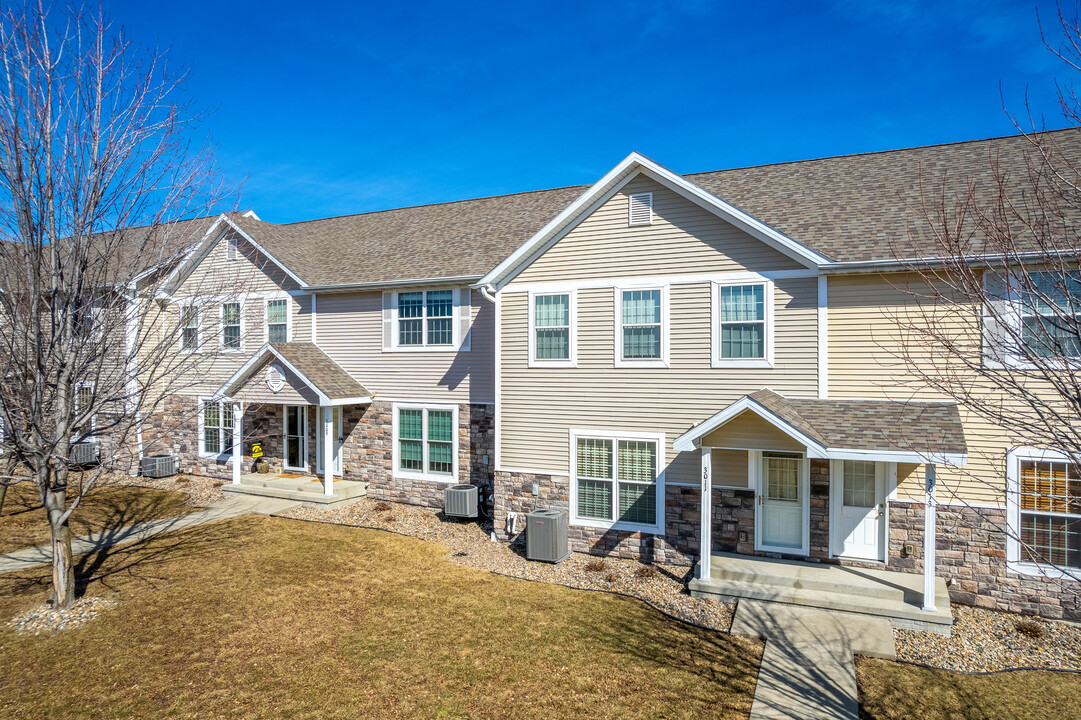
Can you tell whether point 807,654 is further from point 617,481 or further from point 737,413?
point 617,481

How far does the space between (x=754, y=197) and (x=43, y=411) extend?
13864 millimetres

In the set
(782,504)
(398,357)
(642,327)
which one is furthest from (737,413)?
(398,357)

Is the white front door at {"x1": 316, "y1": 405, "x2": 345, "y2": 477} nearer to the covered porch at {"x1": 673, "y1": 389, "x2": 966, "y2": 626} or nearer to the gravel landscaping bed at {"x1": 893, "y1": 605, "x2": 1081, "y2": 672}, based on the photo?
the covered porch at {"x1": 673, "y1": 389, "x2": 966, "y2": 626}

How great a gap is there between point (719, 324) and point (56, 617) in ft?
39.9

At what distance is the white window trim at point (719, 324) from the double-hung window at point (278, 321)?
1298 centimetres

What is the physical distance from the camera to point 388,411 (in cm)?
1770

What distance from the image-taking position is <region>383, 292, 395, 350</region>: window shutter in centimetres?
1761

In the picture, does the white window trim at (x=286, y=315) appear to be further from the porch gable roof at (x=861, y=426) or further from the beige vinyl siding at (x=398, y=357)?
the porch gable roof at (x=861, y=426)

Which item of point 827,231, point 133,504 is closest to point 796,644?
point 827,231

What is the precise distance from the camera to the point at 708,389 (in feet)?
40.6

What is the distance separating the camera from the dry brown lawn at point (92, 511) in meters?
14.0

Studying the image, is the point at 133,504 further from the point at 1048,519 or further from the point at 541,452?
the point at 1048,519

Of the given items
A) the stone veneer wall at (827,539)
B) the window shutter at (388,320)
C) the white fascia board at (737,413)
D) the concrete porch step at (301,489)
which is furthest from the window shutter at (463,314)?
the white fascia board at (737,413)

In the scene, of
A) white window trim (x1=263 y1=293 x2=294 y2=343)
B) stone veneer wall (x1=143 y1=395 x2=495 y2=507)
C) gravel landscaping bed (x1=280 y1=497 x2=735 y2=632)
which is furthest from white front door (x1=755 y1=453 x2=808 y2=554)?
white window trim (x1=263 y1=293 x2=294 y2=343)
